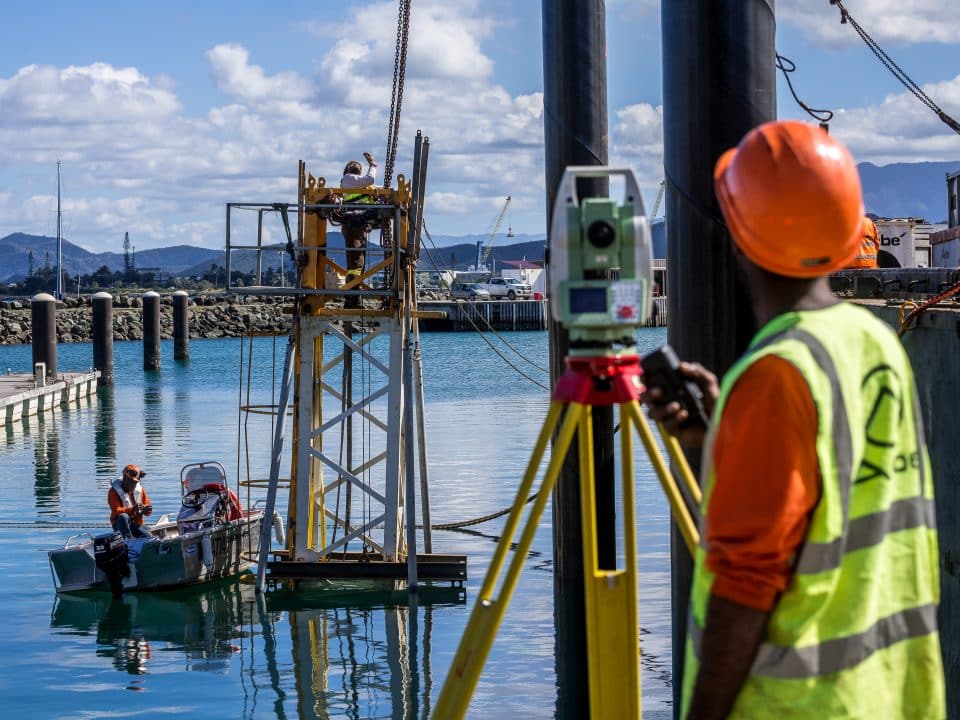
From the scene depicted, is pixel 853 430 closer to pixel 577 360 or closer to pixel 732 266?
pixel 577 360

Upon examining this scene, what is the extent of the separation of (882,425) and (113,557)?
64.0 ft

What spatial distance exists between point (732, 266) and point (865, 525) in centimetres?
229

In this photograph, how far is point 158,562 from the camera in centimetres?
2134

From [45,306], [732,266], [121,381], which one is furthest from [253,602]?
[121,381]

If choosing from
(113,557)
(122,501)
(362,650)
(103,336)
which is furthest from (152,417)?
(362,650)

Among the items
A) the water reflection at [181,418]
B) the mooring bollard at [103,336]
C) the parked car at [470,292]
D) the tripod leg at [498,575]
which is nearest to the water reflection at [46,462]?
the water reflection at [181,418]

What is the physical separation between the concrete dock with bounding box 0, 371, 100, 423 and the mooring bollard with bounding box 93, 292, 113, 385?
3.31 meters

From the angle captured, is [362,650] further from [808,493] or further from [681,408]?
[808,493]

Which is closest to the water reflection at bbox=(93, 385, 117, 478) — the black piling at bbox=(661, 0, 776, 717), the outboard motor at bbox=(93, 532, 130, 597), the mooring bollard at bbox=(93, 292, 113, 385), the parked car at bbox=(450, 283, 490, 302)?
the mooring bollard at bbox=(93, 292, 113, 385)

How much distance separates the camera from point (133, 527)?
2148 centimetres

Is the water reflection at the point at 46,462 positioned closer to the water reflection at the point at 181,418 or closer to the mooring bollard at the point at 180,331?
the water reflection at the point at 181,418

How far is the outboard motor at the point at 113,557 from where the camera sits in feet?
69.9

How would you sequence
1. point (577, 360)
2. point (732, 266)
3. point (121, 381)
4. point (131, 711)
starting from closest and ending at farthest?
point (577, 360)
point (732, 266)
point (131, 711)
point (121, 381)

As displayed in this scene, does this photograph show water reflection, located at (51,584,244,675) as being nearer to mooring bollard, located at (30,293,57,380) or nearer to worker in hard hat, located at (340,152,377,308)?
worker in hard hat, located at (340,152,377,308)
